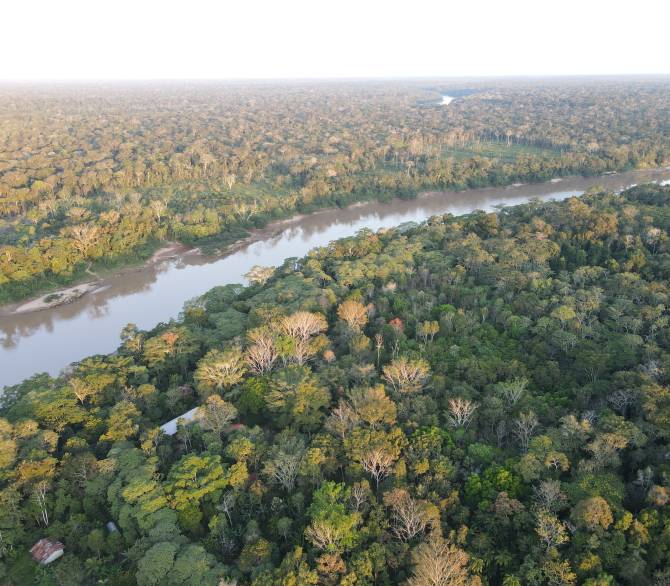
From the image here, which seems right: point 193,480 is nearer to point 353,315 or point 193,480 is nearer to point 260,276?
point 353,315

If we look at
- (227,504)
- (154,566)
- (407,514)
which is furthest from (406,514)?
(154,566)

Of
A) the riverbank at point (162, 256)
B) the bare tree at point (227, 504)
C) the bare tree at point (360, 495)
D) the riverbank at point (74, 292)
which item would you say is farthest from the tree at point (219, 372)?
the riverbank at point (162, 256)

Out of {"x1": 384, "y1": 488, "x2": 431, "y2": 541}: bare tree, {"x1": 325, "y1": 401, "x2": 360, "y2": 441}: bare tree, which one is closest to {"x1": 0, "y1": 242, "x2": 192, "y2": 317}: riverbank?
{"x1": 325, "y1": 401, "x2": 360, "y2": 441}: bare tree

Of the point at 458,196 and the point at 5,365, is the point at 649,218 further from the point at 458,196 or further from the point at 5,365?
the point at 5,365

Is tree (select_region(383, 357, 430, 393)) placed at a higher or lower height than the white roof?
higher

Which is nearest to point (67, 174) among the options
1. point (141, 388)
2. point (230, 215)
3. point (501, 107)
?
point (230, 215)

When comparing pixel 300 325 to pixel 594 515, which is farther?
pixel 300 325

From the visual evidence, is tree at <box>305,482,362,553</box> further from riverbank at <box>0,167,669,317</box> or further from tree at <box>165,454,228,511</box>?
riverbank at <box>0,167,669,317</box>
